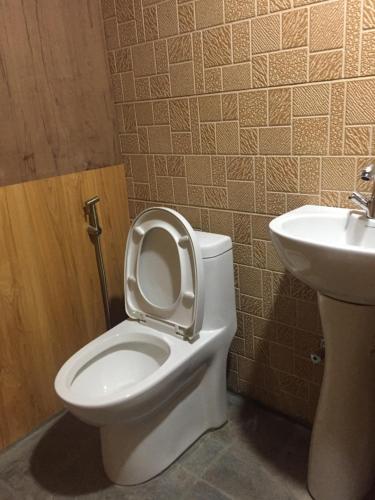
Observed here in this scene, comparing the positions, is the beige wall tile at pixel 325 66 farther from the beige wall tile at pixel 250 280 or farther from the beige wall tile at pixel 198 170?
the beige wall tile at pixel 250 280

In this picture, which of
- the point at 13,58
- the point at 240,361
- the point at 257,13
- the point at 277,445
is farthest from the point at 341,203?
the point at 13,58

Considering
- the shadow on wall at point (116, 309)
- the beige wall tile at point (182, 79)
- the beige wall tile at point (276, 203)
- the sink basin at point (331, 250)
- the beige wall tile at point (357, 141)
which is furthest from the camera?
the shadow on wall at point (116, 309)

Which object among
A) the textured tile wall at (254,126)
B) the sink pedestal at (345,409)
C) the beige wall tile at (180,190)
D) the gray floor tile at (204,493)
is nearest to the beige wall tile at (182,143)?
the textured tile wall at (254,126)

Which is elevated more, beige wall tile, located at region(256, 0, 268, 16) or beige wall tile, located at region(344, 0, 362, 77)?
beige wall tile, located at region(256, 0, 268, 16)

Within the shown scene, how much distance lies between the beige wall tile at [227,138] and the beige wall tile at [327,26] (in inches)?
14.1

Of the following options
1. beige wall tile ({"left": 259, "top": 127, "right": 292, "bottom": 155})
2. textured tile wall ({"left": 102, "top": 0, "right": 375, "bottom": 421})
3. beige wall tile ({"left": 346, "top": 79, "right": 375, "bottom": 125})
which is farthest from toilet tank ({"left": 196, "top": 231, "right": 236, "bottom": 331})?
beige wall tile ({"left": 346, "top": 79, "right": 375, "bottom": 125})

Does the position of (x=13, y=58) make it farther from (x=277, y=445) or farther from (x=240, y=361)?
(x=277, y=445)

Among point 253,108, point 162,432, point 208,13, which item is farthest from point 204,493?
point 208,13

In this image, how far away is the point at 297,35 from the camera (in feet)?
4.13

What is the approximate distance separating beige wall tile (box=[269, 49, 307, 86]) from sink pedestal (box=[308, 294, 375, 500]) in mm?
659

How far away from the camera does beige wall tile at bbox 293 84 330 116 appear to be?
1263 mm

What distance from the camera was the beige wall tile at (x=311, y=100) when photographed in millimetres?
1263

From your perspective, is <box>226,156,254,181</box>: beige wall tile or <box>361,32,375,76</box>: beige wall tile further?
<box>226,156,254,181</box>: beige wall tile

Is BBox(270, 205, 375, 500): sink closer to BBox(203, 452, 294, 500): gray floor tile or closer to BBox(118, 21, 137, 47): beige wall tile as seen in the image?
BBox(203, 452, 294, 500): gray floor tile
